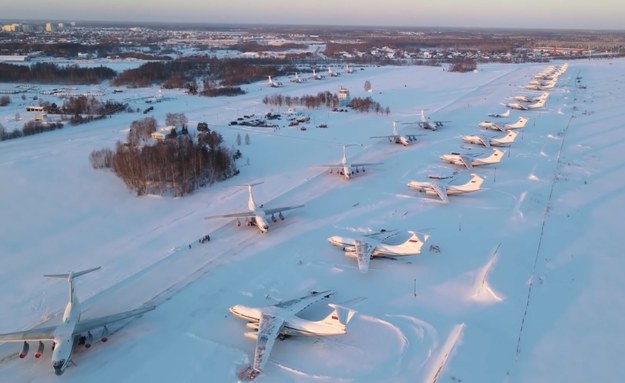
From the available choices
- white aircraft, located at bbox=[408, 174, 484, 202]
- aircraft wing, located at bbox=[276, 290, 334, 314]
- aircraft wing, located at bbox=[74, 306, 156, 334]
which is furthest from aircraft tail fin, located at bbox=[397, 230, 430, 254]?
aircraft wing, located at bbox=[74, 306, 156, 334]

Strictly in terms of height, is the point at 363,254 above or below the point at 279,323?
above

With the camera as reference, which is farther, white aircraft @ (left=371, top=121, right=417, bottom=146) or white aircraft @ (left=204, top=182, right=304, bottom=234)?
white aircraft @ (left=371, top=121, right=417, bottom=146)

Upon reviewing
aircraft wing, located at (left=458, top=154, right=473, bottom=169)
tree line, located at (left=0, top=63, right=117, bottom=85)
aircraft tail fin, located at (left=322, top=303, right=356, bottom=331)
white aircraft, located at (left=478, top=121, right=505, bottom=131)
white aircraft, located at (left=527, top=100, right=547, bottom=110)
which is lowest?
aircraft tail fin, located at (left=322, top=303, right=356, bottom=331)

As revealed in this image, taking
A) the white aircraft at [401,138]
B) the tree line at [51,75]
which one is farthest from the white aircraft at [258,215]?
the tree line at [51,75]

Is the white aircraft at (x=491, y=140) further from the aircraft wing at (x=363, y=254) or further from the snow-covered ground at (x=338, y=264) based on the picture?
the aircraft wing at (x=363, y=254)

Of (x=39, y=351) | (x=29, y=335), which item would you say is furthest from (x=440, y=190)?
(x=29, y=335)

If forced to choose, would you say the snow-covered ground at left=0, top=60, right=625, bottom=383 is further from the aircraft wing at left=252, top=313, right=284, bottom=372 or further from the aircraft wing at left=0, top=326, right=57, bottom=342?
the aircraft wing at left=0, top=326, right=57, bottom=342

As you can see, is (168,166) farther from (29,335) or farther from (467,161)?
(467,161)

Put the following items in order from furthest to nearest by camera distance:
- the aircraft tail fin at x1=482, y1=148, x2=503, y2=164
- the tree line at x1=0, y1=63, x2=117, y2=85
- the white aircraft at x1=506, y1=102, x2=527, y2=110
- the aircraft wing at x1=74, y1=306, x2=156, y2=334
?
the tree line at x1=0, y1=63, x2=117, y2=85
the white aircraft at x1=506, y1=102, x2=527, y2=110
the aircraft tail fin at x1=482, y1=148, x2=503, y2=164
the aircraft wing at x1=74, y1=306, x2=156, y2=334
